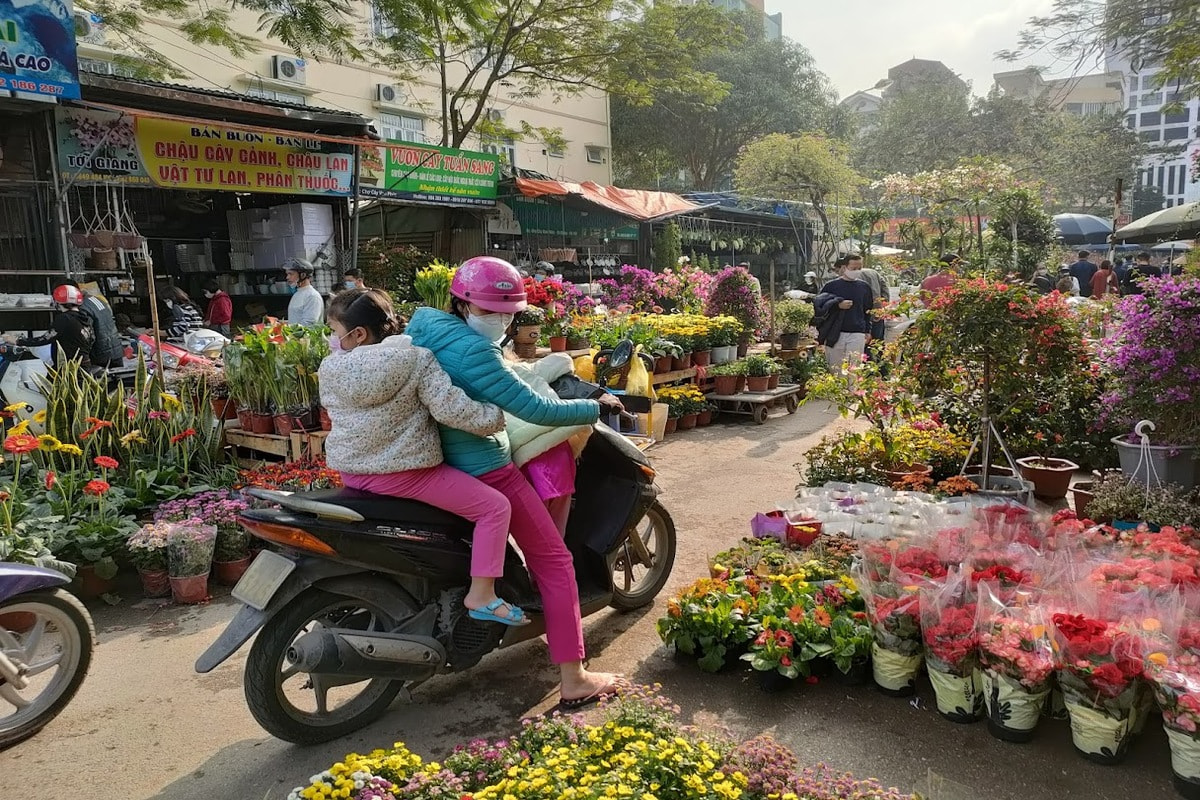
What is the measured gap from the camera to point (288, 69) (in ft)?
60.7

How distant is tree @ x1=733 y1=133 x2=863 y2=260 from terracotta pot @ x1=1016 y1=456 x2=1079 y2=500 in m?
20.3

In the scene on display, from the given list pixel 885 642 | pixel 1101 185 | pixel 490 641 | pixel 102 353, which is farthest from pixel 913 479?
pixel 1101 185

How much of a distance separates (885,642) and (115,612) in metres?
3.98

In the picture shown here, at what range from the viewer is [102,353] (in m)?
7.80

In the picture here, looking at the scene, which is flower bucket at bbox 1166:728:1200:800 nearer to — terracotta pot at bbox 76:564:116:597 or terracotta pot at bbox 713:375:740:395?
terracotta pot at bbox 76:564:116:597

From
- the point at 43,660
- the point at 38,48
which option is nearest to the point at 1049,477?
the point at 43,660

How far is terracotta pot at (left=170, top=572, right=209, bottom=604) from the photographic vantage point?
181 inches

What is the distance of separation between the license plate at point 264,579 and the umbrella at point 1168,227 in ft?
45.3

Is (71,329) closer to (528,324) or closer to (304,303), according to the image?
(304,303)

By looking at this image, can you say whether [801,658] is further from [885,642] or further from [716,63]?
[716,63]

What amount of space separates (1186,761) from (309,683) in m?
3.02

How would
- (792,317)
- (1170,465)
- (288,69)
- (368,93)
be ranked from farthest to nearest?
(368,93) → (288,69) → (792,317) → (1170,465)

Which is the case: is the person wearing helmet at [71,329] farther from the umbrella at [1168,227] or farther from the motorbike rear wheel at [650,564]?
the umbrella at [1168,227]

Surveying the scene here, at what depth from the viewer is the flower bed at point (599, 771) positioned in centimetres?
222
